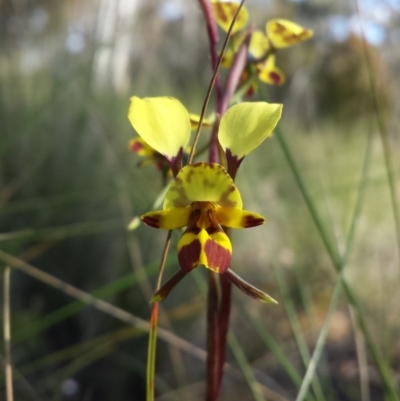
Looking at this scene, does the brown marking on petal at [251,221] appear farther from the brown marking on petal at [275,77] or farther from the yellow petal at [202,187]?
the brown marking on petal at [275,77]

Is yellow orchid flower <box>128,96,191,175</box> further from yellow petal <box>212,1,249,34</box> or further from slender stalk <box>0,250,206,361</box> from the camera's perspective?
slender stalk <box>0,250,206,361</box>

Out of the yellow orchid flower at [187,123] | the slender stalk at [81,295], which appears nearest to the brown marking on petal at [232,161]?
the yellow orchid flower at [187,123]

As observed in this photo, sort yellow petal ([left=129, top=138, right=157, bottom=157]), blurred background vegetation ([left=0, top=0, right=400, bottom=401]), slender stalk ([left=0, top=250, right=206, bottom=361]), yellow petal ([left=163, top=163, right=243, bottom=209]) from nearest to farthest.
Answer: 1. yellow petal ([left=163, top=163, right=243, bottom=209])
2. yellow petal ([left=129, top=138, right=157, bottom=157])
3. slender stalk ([left=0, top=250, right=206, bottom=361])
4. blurred background vegetation ([left=0, top=0, right=400, bottom=401])

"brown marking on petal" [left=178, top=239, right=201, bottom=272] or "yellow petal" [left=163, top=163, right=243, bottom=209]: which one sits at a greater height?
"yellow petal" [left=163, top=163, right=243, bottom=209]

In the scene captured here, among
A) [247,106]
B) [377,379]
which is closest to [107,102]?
[377,379]

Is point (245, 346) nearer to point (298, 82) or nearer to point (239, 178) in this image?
point (239, 178)

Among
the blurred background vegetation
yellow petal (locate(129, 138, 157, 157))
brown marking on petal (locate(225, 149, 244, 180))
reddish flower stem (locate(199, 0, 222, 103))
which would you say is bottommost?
the blurred background vegetation

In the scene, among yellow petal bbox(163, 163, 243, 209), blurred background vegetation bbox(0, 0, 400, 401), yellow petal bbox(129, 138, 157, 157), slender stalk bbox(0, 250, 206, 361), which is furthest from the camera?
blurred background vegetation bbox(0, 0, 400, 401)

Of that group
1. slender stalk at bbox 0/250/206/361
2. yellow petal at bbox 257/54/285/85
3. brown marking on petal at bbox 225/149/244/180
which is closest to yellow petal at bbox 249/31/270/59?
yellow petal at bbox 257/54/285/85
